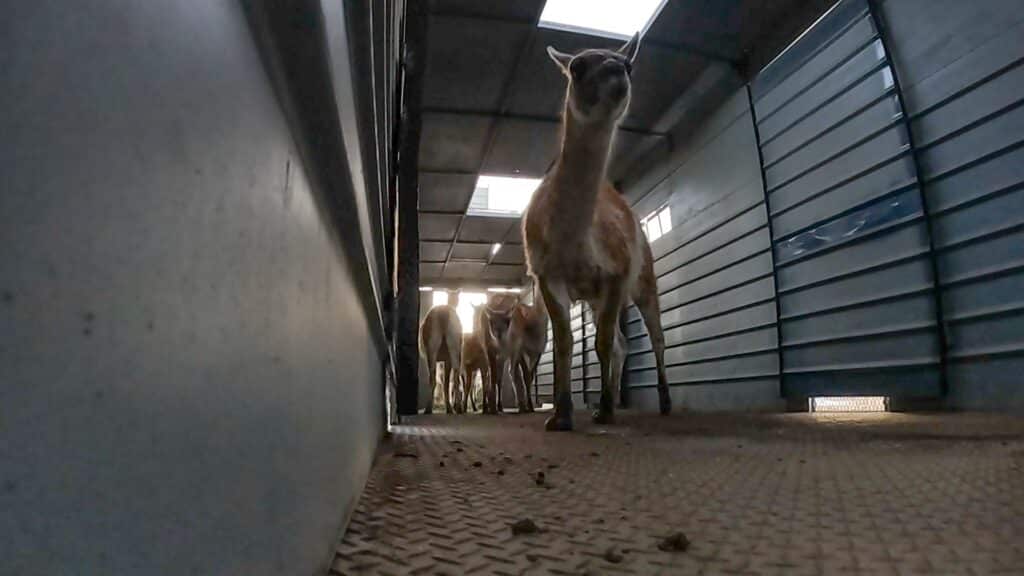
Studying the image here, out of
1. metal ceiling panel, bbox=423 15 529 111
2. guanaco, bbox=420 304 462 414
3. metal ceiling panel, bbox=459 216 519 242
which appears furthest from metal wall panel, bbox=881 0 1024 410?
metal ceiling panel, bbox=459 216 519 242

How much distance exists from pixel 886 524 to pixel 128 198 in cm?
103

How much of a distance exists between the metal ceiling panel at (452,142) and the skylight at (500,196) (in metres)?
1.02

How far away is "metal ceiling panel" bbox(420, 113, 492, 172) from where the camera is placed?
7.14m

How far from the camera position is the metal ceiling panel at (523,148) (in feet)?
24.2

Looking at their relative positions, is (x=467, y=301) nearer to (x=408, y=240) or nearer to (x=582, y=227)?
(x=408, y=240)

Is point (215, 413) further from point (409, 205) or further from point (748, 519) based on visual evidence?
point (409, 205)

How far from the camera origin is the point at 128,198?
202mm

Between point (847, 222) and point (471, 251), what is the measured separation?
29.1ft

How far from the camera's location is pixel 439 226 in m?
11.2

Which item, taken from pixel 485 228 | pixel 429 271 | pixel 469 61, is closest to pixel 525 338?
pixel 469 61

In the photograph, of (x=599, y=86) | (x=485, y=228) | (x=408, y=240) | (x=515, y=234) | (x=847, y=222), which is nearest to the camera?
(x=599, y=86)

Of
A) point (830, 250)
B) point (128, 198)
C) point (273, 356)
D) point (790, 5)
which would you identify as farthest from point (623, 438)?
point (790, 5)

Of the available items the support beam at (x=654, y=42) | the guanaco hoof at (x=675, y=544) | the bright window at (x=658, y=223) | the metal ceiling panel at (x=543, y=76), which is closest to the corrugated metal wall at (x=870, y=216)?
the support beam at (x=654, y=42)

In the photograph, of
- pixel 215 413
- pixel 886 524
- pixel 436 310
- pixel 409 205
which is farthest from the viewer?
pixel 436 310
